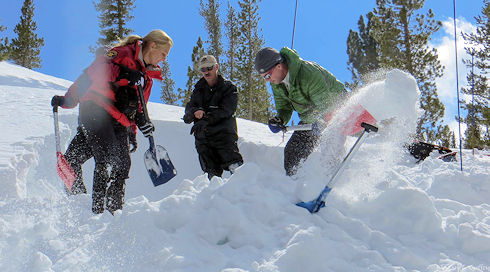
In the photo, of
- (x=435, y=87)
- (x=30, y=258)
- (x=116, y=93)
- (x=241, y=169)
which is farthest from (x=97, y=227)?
(x=435, y=87)

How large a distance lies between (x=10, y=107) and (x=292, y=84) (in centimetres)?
577

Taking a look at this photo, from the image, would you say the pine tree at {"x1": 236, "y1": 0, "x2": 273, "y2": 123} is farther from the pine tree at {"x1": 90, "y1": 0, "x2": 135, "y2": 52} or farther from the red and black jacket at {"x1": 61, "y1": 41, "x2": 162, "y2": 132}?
the red and black jacket at {"x1": 61, "y1": 41, "x2": 162, "y2": 132}

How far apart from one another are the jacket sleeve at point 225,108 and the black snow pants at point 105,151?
1258 mm

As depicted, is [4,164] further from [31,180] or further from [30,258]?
[30,258]

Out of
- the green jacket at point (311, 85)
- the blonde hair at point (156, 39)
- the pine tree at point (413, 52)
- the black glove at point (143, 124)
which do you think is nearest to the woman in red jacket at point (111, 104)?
the blonde hair at point (156, 39)

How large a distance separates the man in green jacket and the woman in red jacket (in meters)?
0.96

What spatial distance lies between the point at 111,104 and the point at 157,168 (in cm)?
83

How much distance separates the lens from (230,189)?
260 cm

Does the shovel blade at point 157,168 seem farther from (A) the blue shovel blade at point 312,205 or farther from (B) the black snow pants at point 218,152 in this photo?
(A) the blue shovel blade at point 312,205

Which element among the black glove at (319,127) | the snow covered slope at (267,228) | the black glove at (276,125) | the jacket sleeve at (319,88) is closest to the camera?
the snow covered slope at (267,228)

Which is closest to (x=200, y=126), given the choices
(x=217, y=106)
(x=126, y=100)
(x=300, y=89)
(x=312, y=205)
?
(x=217, y=106)

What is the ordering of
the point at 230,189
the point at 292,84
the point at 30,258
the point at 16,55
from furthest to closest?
the point at 16,55
the point at 292,84
the point at 230,189
the point at 30,258

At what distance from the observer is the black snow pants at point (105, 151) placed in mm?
3081

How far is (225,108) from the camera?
Answer: 171 inches
